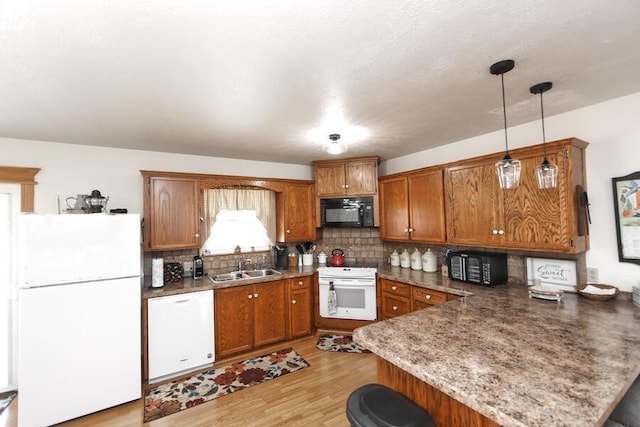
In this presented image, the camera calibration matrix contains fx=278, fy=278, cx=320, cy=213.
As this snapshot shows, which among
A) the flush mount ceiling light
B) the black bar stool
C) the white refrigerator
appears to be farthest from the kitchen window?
the black bar stool

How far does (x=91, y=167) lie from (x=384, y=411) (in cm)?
361

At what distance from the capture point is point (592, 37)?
1407 mm

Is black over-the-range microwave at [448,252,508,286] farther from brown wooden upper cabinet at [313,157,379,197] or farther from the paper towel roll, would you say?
the paper towel roll

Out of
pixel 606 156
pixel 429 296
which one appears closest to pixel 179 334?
pixel 429 296

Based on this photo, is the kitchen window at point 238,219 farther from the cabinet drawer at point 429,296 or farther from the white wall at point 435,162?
the cabinet drawer at point 429,296

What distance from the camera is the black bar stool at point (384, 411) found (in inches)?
47.1

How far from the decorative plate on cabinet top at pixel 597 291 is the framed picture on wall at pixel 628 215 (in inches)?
10.1

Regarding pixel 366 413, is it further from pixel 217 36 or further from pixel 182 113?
pixel 182 113

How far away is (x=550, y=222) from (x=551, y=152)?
574 mm

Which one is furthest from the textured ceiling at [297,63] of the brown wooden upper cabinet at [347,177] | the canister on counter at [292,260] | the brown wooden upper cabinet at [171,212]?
the canister on counter at [292,260]

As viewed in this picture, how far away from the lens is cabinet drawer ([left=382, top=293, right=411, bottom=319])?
3.16 meters

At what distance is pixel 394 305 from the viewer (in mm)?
3328

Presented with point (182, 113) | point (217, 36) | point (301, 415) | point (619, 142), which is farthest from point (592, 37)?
point (301, 415)

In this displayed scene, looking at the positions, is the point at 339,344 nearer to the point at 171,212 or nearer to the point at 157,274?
the point at 157,274
